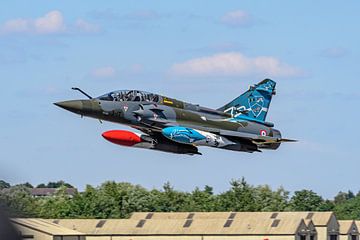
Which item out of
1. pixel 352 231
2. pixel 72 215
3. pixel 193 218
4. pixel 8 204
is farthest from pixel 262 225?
pixel 8 204

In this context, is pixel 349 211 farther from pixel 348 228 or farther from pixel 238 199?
pixel 348 228

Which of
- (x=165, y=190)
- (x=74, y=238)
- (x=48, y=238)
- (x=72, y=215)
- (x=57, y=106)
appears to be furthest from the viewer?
(x=165, y=190)

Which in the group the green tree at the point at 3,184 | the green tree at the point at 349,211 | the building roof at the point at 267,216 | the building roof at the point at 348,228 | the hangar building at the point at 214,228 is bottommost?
the green tree at the point at 3,184

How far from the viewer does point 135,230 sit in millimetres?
92250

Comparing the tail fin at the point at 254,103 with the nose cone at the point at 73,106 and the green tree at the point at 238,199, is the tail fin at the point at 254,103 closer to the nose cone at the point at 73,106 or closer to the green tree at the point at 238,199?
the nose cone at the point at 73,106

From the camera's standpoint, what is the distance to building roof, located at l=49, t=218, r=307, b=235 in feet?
294

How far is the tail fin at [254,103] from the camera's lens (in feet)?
169

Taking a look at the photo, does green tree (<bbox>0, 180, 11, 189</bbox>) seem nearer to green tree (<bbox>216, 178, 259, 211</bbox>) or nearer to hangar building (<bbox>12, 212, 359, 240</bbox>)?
hangar building (<bbox>12, 212, 359, 240</bbox>)

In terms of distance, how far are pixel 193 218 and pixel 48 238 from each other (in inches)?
1855

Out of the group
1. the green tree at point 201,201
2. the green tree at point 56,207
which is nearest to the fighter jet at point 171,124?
the green tree at point 56,207

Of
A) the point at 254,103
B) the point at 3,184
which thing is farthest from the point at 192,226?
the point at 3,184

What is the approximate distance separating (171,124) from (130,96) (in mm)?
2112

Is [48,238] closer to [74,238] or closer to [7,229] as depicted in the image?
[74,238]

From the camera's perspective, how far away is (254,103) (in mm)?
52562
